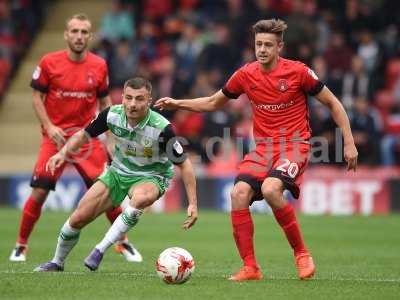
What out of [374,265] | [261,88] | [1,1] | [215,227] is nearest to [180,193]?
[215,227]

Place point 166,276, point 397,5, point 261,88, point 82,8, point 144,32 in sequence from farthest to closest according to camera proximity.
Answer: point 82,8, point 144,32, point 397,5, point 261,88, point 166,276

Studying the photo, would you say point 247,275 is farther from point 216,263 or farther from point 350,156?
point 216,263

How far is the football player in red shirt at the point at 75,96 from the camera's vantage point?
38.3 feet

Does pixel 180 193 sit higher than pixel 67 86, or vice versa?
pixel 67 86

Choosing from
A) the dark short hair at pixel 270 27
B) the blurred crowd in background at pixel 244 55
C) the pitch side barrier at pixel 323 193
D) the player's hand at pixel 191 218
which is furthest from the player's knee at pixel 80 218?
the blurred crowd in background at pixel 244 55

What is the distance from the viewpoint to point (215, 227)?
1689cm

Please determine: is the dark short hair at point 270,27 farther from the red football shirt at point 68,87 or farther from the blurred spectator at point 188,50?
the blurred spectator at point 188,50

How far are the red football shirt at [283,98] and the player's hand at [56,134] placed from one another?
7.90 feet

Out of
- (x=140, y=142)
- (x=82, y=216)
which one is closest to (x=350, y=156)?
(x=140, y=142)

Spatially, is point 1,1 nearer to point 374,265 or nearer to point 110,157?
point 110,157

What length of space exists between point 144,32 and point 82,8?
11.1 feet

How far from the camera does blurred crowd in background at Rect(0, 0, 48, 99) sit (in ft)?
79.5

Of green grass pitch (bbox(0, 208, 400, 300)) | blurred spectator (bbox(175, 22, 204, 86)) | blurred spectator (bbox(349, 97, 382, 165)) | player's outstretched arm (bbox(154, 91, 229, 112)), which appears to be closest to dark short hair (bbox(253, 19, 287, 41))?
player's outstretched arm (bbox(154, 91, 229, 112))

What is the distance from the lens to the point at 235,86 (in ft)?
33.3
